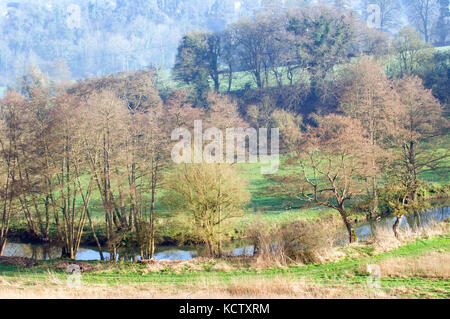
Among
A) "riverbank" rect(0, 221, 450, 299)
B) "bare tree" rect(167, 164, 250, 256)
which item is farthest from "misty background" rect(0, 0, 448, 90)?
"riverbank" rect(0, 221, 450, 299)

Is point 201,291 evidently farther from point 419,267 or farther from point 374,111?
point 374,111

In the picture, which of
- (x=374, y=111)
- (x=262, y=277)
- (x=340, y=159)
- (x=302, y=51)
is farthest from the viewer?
(x=302, y=51)

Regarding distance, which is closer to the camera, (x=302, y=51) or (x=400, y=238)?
(x=400, y=238)

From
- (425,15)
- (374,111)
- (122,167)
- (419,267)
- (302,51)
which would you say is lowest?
(419,267)

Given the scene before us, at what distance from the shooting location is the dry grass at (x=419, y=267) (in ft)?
43.6

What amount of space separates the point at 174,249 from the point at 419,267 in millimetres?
14277

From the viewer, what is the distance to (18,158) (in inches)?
827

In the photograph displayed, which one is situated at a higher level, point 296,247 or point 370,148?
point 370,148

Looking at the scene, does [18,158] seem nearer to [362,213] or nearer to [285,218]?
[285,218]

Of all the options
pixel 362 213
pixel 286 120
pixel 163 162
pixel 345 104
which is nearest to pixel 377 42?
pixel 286 120

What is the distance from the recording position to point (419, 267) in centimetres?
1381

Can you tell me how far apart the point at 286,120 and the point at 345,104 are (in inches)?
443

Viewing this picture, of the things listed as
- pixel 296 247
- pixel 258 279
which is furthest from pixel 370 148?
pixel 258 279

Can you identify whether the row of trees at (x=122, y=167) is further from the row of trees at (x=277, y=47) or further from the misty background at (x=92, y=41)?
the misty background at (x=92, y=41)
